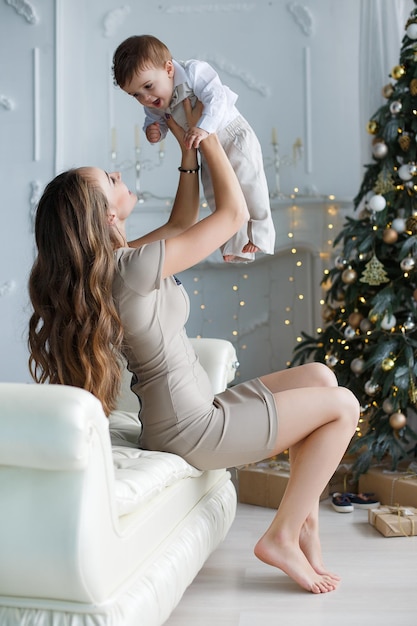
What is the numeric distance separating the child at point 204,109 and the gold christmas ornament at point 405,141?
49.0 inches

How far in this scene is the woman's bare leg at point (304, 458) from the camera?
206 centimetres

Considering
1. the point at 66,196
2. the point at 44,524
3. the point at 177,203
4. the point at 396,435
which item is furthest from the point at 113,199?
the point at 396,435

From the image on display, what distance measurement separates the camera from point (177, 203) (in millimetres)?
2426

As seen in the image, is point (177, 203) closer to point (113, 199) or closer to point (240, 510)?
point (113, 199)

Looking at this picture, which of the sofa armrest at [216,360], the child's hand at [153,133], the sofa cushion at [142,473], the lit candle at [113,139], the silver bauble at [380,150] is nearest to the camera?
the sofa cushion at [142,473]

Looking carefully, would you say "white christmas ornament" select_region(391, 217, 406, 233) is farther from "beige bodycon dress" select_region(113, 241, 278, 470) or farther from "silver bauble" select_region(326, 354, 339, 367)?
"beige bodycon dress" select_region(113, 241, 278, 470)

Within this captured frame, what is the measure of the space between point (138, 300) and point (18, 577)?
724 millimetres

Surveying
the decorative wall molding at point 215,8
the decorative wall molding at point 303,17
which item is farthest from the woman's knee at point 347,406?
the decorative wall molding at point 215,8

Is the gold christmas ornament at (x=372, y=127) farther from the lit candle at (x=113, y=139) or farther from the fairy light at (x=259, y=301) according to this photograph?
the lit candle at (x=113, y=139)

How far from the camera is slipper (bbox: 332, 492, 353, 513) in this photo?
309cm

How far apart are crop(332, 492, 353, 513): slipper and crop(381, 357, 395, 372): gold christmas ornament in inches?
21.5

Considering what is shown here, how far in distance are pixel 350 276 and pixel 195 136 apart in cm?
152

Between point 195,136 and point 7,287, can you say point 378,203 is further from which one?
point 7,287

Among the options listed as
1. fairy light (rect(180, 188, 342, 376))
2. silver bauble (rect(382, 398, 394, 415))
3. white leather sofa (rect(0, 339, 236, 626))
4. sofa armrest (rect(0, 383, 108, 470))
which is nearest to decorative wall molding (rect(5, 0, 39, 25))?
fairy light (rect(180, 188, 342, 376))
